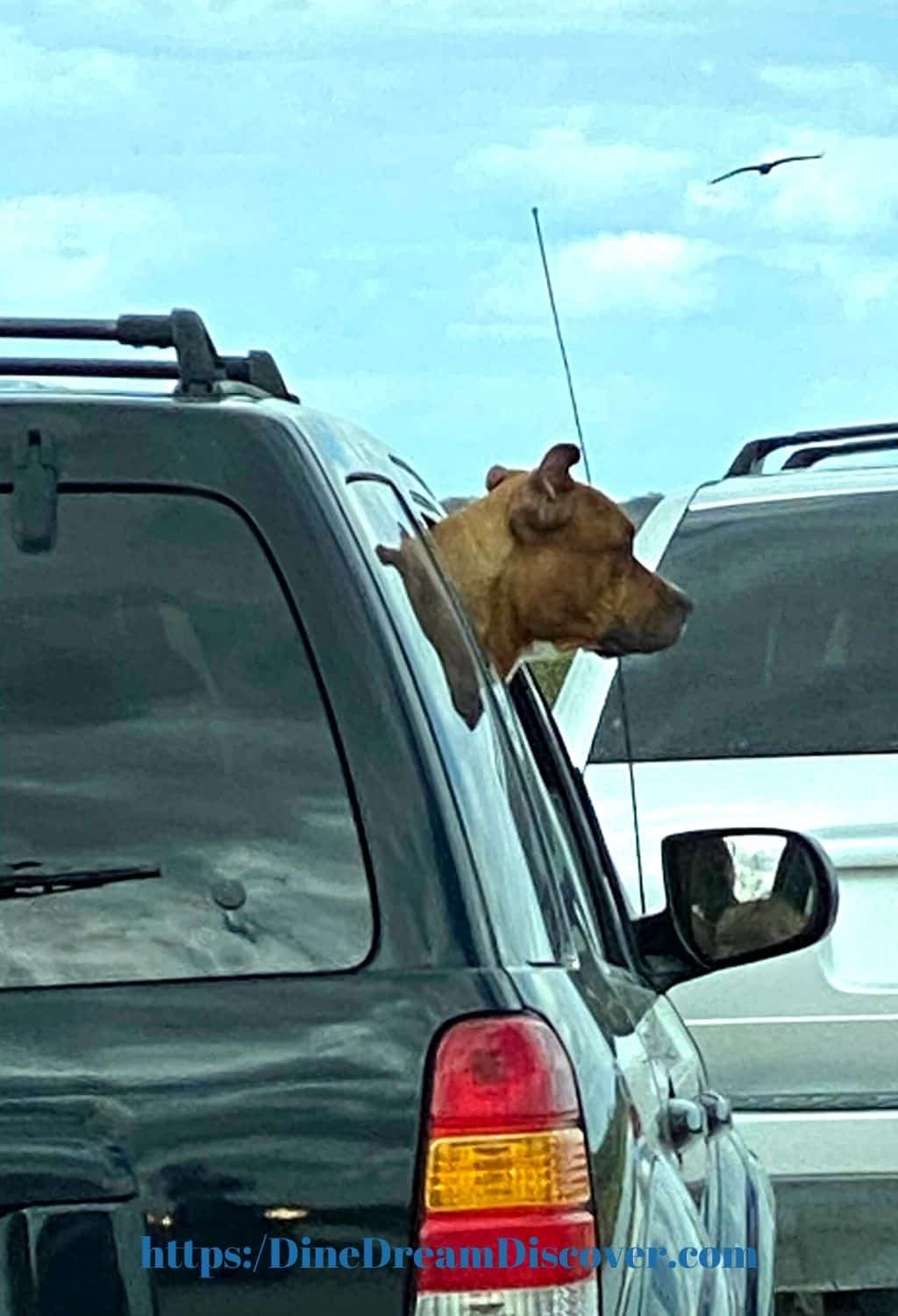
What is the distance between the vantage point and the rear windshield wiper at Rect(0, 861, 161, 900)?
2.50 metres

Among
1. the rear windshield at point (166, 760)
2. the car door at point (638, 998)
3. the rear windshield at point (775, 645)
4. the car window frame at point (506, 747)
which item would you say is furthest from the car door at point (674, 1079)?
the rear windshield at point (775, 645)

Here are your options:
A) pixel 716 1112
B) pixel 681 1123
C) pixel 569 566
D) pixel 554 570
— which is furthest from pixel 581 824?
pixel 569 566

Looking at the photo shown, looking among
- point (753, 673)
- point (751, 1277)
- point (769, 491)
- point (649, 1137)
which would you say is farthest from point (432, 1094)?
point (769, 491)

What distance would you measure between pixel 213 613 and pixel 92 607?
0.36ft

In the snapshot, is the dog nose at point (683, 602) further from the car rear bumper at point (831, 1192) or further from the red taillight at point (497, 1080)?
the red taillight at point (497, 1080)

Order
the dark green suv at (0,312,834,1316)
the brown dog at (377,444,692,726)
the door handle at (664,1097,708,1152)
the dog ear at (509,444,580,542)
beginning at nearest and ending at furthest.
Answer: the dark green suv at (0,312,834,1316)
the door handle at (664,1097,708,1152)
the brown dog at (377,444,692,726)
the dog ear at (509,444,580,542)

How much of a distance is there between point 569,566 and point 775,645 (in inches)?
65.1

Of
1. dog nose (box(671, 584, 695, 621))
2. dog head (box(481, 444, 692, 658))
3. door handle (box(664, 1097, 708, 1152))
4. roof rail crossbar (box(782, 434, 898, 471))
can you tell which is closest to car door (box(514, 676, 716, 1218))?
door handle (box(664, 1097, 708, 1152))

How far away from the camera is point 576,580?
7.61m

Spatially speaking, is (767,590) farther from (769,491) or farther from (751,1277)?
(751,1277)

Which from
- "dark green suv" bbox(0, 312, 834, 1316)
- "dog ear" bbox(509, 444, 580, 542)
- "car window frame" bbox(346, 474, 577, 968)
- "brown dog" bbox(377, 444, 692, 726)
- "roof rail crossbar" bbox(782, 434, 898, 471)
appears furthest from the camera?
"dog ear" bbox(509, 444, 580, 542)

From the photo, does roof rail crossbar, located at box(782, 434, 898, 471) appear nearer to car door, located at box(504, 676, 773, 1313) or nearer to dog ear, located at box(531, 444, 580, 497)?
dog ear, located at box(531, 444, 580, 497)

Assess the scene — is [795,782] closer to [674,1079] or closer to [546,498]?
[674,1079]

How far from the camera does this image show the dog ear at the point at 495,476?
768cm
